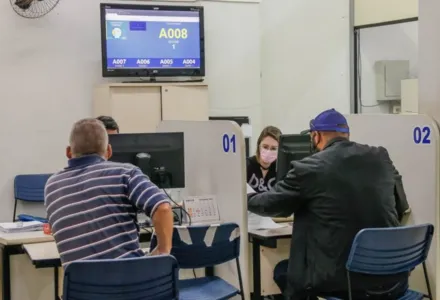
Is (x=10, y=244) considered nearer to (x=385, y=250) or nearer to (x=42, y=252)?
(x=42, y=252)

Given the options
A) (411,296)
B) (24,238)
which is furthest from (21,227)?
(411,296)

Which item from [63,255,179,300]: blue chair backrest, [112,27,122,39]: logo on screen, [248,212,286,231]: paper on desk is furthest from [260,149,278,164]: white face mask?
[63,255,179,300]: blue chair backrest

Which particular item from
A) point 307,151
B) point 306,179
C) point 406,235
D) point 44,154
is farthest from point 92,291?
point 44,154

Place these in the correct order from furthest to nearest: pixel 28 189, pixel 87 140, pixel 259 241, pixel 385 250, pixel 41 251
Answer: pixel 28 189 → pixel 259 241 → pixel 41 251 → pixel 385 250 → pixel 87 140

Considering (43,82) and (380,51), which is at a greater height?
(380,51)

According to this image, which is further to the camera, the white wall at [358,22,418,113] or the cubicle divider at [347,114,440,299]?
the white wall at [358,22,418,113]

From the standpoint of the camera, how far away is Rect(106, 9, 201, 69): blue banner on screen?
19.4 ft

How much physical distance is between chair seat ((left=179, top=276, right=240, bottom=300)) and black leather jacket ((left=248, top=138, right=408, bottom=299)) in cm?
36

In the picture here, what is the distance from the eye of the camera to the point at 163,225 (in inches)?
110

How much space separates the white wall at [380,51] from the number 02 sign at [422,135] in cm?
363

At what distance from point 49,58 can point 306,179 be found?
3427 millimetres

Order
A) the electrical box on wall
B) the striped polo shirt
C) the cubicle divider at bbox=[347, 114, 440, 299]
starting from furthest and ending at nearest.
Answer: the electrical box on wall, the cubicle divider at bbox=[347, 114, 440, 299], the striped polo shirt

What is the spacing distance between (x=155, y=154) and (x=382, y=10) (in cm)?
399

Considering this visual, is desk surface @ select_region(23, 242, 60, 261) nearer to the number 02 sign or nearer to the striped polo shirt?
the striped polo shirt
